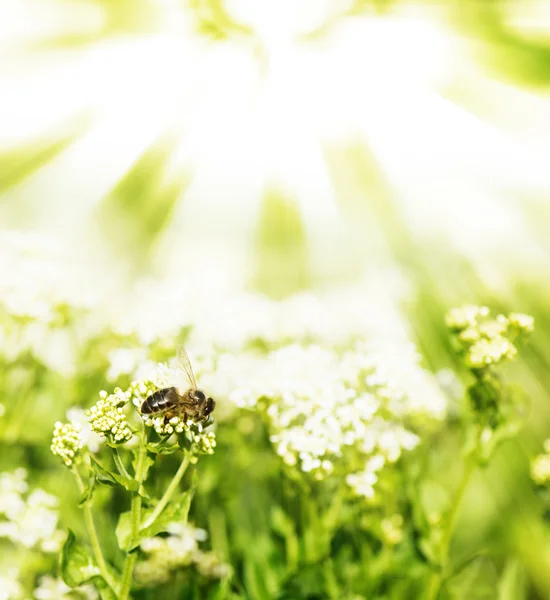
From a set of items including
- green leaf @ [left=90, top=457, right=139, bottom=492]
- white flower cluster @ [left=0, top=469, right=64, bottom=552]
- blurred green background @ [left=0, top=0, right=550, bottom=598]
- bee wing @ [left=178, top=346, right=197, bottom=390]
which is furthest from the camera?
blurred green background @ [left=0, top=0, right=550, bottom=598]

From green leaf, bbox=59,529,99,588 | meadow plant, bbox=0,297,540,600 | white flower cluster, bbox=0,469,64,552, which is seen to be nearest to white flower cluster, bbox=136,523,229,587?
meadow plant, bbox=0,297,540,600

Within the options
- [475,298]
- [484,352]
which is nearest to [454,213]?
[475,298]

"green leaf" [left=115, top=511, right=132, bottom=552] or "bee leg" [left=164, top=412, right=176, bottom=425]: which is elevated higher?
"bee leg" [left=164, top=412, right=176, bottom=425]

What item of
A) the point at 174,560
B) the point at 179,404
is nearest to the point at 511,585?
the point at 174,560

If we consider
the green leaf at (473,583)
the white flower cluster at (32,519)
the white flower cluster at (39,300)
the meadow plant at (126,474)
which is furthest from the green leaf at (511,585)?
the white flower cluster at (39,300)

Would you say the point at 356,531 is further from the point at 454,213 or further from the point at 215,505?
the point at 454,213

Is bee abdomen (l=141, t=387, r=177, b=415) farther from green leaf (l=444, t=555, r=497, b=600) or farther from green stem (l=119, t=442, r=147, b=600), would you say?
green leaf (l=444, t=555, r=497, b=600)

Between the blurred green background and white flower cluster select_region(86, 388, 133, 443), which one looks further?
the blurred green background

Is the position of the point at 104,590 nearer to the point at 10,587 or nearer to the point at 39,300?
the point at 10,587
